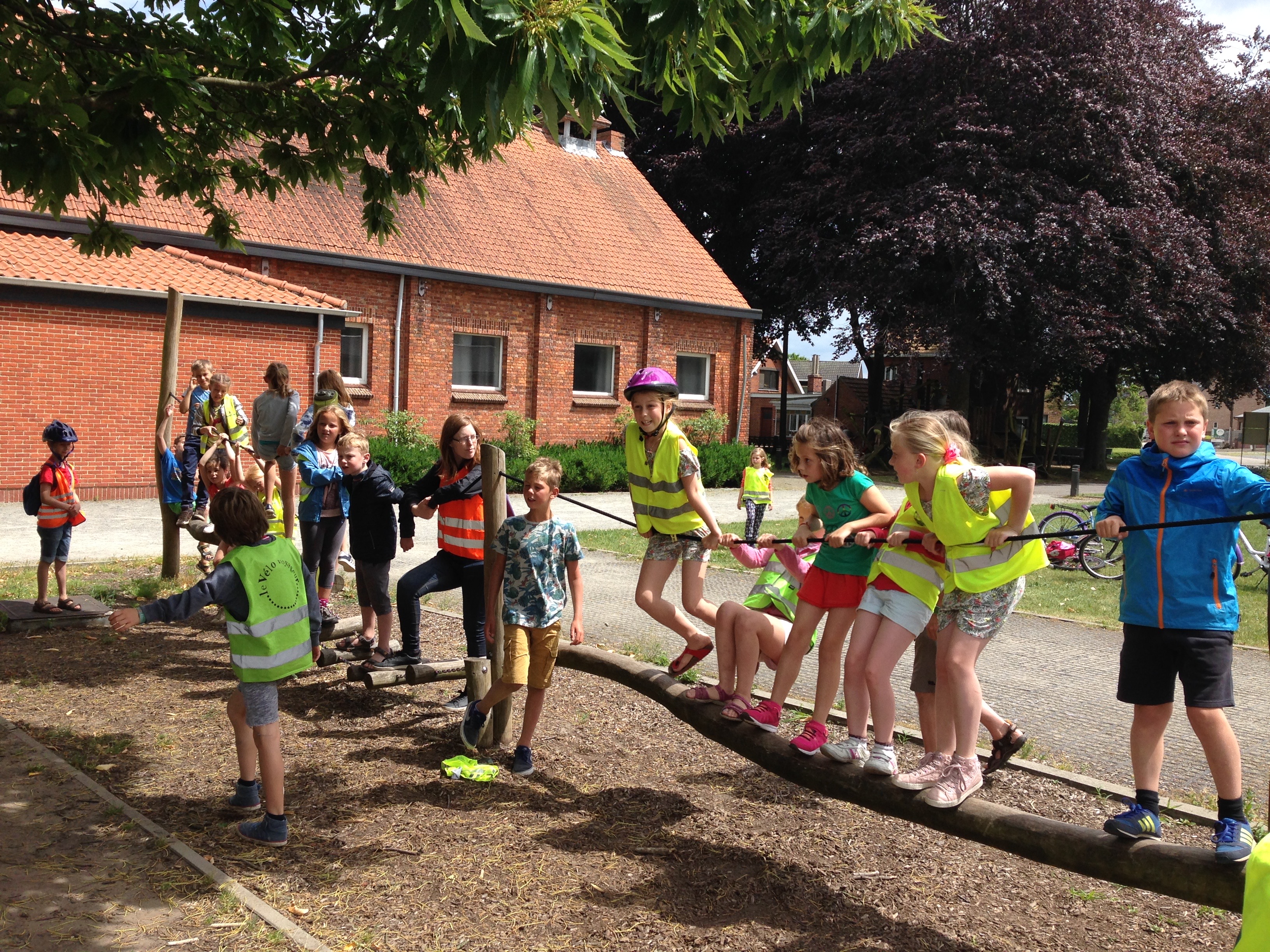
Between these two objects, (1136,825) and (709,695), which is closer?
(1136,825)

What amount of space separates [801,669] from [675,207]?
98.6 ft

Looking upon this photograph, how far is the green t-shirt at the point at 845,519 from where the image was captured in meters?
4.74

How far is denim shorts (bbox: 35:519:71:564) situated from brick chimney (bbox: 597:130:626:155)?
935 inches

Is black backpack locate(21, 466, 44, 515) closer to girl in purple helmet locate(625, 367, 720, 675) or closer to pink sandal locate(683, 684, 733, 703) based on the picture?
girl in purple helmet locate(625, 367, 720, 675)

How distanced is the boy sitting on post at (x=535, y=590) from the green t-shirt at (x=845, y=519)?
1232 millimetres

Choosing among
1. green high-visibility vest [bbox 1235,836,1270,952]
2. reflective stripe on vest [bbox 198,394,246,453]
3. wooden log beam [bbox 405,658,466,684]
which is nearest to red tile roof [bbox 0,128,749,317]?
reflective stripe on vest [bbox 198,394,246,453]

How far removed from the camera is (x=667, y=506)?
545 cm

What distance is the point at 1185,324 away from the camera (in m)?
30.2

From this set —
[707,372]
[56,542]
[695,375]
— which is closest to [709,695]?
[56,542]

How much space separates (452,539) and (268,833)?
234 cm

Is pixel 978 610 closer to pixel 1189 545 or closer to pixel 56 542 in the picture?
pixel 1189 545

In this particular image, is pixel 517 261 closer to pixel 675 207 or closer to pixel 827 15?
pixel 675 207

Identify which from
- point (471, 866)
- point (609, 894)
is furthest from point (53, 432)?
point (609, 894)

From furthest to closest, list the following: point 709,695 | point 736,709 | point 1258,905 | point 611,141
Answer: point 611,141, point 709,695, point 736,709, point 1258,905
